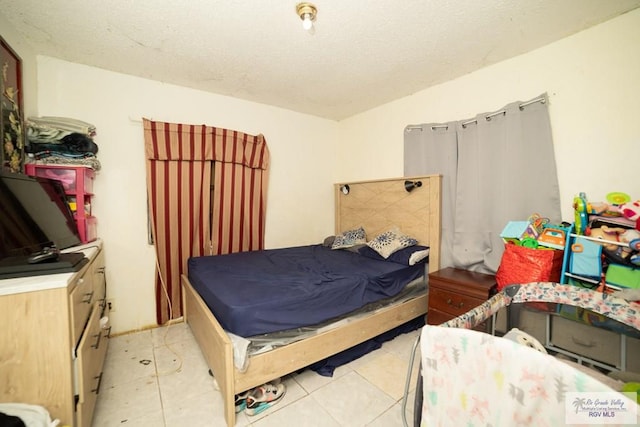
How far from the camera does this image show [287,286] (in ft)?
5.96

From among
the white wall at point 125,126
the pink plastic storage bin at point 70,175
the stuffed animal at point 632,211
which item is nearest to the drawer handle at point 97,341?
the white wall at point 125,126

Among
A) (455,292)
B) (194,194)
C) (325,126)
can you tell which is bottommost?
(455,292)

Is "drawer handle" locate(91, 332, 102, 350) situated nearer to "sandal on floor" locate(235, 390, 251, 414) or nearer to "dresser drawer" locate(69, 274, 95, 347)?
"dresser drawer" locate(69, 274, 95, 347)

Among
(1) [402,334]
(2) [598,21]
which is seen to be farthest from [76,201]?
(2) [598,21]

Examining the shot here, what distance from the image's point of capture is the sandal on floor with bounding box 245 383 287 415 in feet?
5.07

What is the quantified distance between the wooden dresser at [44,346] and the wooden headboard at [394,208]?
8.72ft

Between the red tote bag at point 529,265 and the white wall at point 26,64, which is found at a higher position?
the white wall at point 26,64

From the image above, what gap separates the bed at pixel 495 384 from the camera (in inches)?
24.9

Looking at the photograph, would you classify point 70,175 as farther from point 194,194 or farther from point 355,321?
point 355,321

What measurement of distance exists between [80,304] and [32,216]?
710 millimetres

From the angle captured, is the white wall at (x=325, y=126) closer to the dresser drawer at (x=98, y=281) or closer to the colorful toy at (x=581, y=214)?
the colorful toy at (x=581, y=214)

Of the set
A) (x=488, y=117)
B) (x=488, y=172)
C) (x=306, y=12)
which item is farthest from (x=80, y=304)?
(x=488, y=117)

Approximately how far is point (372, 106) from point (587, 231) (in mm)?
2490

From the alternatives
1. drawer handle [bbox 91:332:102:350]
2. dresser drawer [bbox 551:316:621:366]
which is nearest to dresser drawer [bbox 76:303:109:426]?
drawer handle [bbox 91:332:102:350]
